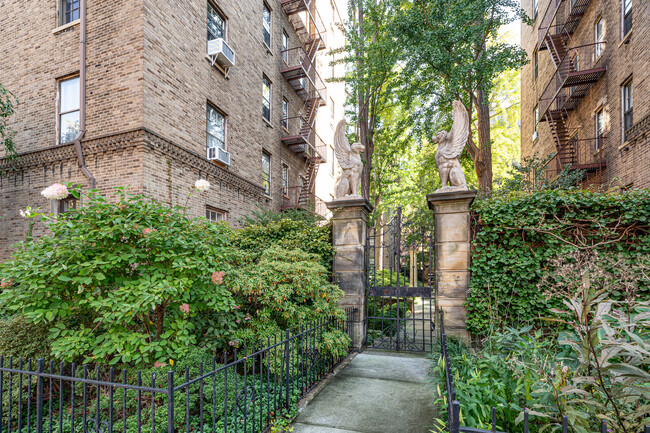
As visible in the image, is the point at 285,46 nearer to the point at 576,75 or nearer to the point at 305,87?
the point at 305,87

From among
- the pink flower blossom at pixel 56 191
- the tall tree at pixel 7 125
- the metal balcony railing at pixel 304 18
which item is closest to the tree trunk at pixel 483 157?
the metal balcony railing at pixel 304 18

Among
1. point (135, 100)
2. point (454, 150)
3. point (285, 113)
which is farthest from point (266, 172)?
point (454, 150)

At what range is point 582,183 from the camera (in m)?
13.9

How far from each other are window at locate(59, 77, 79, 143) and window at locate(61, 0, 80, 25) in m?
1.89

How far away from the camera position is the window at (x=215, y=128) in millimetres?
11648

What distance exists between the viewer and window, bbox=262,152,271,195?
15.6 meters

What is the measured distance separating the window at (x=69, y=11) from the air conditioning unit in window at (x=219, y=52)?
12.6 feet

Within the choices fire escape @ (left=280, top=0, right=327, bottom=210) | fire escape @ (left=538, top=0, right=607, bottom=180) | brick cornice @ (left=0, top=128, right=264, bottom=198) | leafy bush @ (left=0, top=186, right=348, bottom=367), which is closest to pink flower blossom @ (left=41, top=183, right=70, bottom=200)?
leafy bush @ (left=0, top=186, right=348, bottom=367)

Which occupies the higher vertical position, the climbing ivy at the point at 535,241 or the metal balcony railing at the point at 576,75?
the metal balcony railing at the point at 576,75

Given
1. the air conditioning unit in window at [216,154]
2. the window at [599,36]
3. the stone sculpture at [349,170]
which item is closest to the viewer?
the stone sculpture at [349,170]

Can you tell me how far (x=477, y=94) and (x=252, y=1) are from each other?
9852 millimetres

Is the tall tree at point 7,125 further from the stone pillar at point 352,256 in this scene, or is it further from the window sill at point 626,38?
the window sill at point 626,38

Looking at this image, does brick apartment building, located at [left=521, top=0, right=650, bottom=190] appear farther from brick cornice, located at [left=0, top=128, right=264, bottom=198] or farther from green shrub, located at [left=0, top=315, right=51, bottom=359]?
green shrub, located at [left=0, top=315, right=51, bottom=359]

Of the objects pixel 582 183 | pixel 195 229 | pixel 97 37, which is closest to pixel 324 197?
→ pixel 582 183
